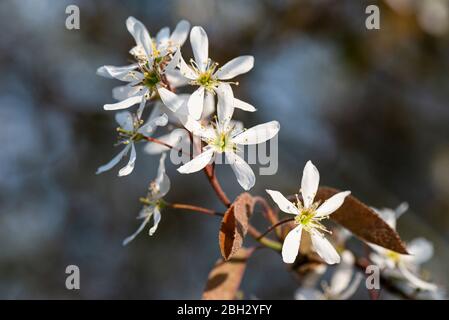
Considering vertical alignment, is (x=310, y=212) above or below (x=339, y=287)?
above

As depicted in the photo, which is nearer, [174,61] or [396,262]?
[174,61]

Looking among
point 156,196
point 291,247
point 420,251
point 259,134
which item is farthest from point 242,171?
point 420,251

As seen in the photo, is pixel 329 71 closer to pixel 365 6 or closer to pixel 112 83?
pixel 365 6

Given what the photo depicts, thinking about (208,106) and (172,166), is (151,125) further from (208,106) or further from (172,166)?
(172,166)

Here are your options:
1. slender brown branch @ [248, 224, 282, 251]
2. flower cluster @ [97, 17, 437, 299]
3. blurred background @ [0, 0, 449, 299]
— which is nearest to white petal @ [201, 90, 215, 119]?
flower cluster @ [97, 17, 437, 299]

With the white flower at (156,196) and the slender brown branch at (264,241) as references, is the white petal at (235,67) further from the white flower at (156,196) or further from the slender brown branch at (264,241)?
the slender brown branch at (264,241)
